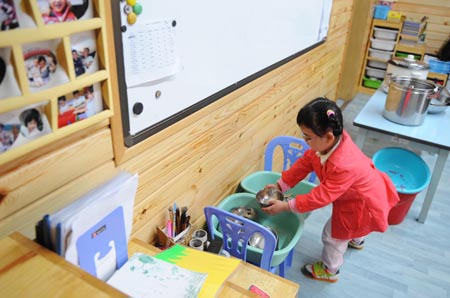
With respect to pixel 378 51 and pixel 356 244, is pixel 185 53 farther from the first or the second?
pixel 378 51

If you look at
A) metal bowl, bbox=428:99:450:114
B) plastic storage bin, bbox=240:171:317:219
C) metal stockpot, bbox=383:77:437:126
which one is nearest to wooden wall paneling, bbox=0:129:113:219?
plastic storage bin, bbox=240:171:317:219

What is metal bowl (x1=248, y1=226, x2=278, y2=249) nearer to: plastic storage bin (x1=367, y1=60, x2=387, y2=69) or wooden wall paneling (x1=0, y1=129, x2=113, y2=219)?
wooden wall paneling (x1=0, y1=129, x2=113, y2=219)

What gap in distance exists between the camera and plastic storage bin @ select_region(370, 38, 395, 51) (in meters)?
4.21

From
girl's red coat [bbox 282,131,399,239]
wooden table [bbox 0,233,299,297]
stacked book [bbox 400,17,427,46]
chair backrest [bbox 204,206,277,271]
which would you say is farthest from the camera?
stacked book [bbox 400,17,427,46]

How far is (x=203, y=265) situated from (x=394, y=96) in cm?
176

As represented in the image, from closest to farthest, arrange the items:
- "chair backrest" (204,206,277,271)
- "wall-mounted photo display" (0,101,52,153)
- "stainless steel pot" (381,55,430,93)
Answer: "wall-mounted photo display" (0,101,52,153) < "chair backrest" (204,206,277,271) < "stainless steel pot" (381,55,430,93)

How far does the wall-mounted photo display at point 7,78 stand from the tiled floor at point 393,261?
64.6 inches

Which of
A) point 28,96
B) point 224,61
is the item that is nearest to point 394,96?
point 224,61

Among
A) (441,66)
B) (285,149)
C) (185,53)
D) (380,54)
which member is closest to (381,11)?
(380,54)

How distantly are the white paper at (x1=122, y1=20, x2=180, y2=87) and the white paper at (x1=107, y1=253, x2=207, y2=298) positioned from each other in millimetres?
460

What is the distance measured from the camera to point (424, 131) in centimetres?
212

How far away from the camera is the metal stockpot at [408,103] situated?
6.72ft

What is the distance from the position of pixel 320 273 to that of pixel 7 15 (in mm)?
1788

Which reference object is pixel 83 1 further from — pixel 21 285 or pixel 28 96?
pixel 21 285
